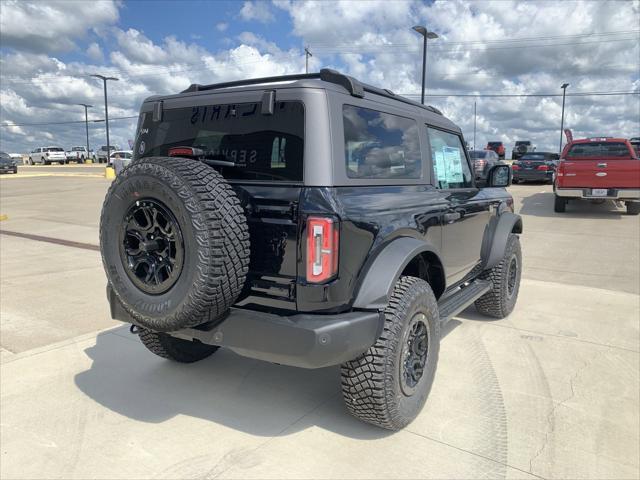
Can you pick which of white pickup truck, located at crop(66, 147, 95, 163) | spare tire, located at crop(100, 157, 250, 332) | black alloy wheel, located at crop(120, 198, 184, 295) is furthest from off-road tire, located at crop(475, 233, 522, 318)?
white pickup truck, located at crop(66, 147, 95, 163)

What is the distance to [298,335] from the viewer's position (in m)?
2.35

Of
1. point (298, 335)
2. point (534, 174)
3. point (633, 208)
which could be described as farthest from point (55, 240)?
point (534, 174)

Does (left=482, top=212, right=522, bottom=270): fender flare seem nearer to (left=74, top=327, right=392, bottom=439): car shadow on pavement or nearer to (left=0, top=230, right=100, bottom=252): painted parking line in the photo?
(left=74, top=327, right=392, bottom=439): car shadow on pavement

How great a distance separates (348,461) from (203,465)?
2.44 feet

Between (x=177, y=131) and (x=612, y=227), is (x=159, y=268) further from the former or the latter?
(x=612, y=227)

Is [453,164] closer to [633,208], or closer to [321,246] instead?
[321,246]

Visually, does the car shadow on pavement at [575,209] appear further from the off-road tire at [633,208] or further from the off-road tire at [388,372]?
the off-road tire at [388,372]

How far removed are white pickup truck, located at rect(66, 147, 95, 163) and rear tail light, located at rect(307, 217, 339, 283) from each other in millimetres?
62847

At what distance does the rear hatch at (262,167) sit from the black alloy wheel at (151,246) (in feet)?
1.26

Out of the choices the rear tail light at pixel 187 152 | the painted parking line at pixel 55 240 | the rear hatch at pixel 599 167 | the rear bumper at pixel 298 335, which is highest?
the rear hatch at pixel 599 167

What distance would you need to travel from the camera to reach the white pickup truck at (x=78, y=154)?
57.8 metres

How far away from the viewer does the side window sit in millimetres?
3680

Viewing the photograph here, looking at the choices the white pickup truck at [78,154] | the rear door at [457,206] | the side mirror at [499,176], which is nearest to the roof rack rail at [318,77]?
the rear door at [457,206]

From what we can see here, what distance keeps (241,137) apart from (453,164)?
6.60 ft
